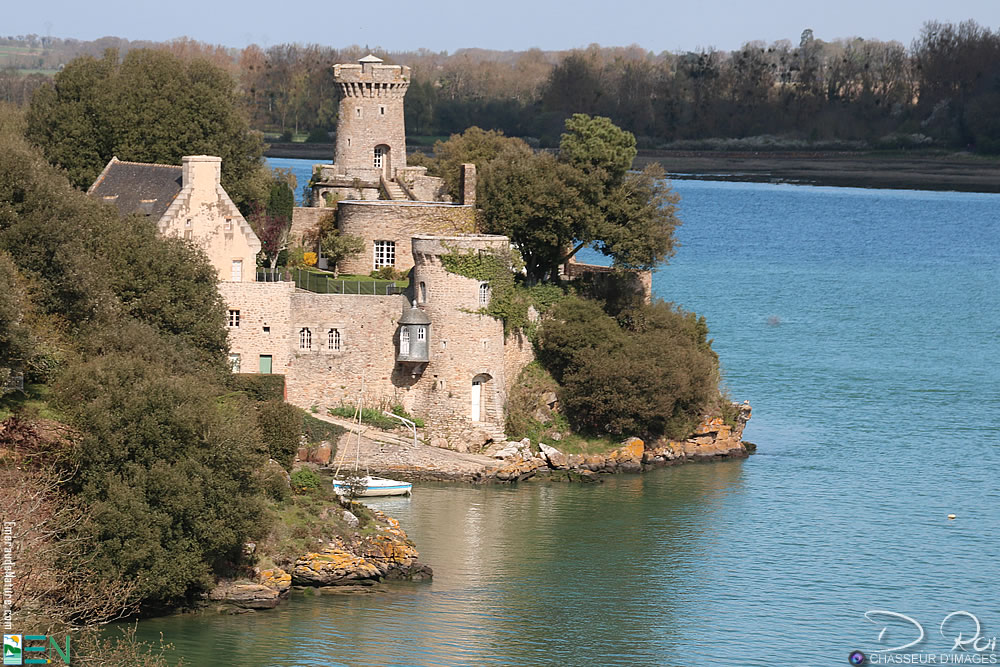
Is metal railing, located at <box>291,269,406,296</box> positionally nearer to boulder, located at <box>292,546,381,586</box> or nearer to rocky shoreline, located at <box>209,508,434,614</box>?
rocky shoreline, located at <box>209,508,434,614</box>

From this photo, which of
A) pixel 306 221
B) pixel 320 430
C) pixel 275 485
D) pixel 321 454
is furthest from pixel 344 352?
pixel 275 485

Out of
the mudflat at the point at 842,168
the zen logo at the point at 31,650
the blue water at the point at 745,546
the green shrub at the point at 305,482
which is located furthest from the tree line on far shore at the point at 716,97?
the zen logo at the point at 31,650

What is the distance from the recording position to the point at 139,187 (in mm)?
51969

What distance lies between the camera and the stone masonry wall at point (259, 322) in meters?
49.4

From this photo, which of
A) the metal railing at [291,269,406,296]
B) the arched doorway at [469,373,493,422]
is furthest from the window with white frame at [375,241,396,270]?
the arched doorway at [469,373,493,422]

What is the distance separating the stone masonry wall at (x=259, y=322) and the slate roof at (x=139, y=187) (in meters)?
3.20

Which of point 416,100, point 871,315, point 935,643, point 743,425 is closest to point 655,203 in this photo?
point 743,425

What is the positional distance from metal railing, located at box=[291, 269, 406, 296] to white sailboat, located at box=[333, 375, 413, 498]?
14.2 feet

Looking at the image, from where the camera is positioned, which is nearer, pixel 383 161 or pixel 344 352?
pixel 344 352

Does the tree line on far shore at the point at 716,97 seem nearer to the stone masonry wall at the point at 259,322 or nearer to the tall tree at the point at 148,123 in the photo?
the tall tree at the point at 148,123

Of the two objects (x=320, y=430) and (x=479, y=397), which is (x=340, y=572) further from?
(x=479, y=397)

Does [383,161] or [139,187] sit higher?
[383,161]

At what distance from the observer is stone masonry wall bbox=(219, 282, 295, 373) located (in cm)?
4938

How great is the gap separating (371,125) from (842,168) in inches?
4441
